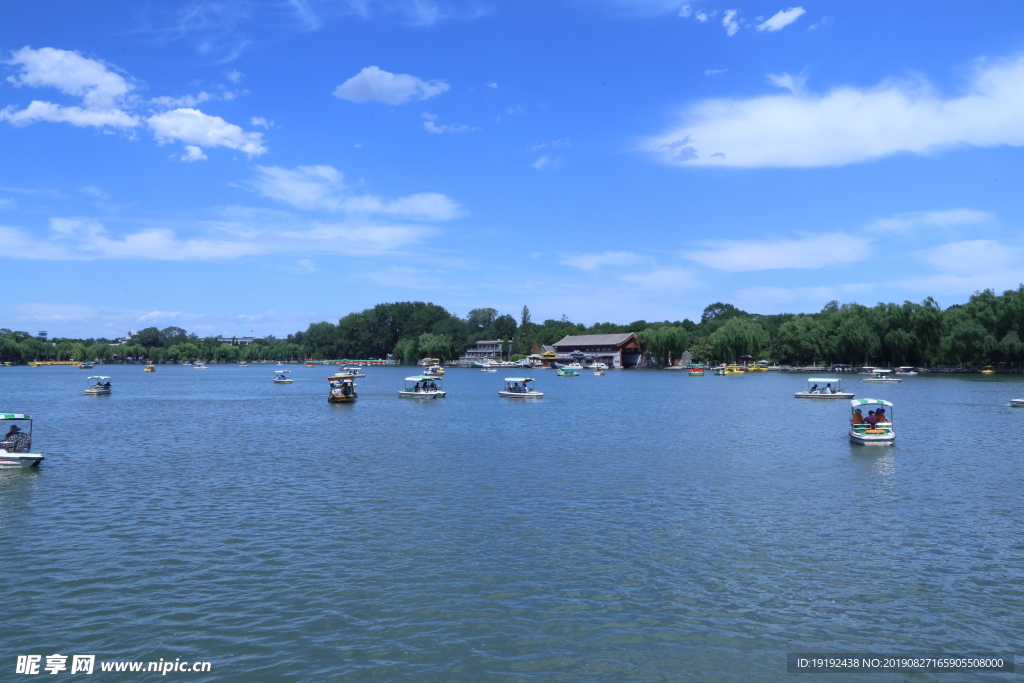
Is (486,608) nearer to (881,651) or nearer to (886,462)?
(881,651)

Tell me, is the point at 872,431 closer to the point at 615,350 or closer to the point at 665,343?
the point at 665,343

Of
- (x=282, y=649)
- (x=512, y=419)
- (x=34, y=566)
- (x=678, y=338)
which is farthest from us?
(x=678, y=338)

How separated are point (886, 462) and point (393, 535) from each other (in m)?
21.1

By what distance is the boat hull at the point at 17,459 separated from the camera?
82.0 ft

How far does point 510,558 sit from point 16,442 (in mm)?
21544

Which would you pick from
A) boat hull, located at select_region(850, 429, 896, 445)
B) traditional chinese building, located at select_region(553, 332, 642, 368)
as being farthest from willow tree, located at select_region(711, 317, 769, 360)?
boat hull, located at select_region(850, 429, 896, 445)

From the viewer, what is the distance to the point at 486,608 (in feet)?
39.0

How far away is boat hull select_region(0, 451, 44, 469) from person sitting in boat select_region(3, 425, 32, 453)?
440mm

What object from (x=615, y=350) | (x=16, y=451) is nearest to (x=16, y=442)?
(x=16, y=451)

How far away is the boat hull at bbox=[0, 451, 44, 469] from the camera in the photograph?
2500 centimetres

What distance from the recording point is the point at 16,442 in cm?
2575

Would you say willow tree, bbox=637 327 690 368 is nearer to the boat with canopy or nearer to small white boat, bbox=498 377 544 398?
small white boat, bbox=498 377 544 398

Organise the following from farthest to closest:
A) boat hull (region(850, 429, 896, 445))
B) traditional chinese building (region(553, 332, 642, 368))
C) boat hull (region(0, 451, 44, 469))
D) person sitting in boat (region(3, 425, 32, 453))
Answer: traditional chinese building (region(553, 332, 642, 368)), boat hull (region(850, 429, 896, 445)), person sitting in boat (region(3, 425, 32, 453)), boat hull (region(0, 451, 44, 469))

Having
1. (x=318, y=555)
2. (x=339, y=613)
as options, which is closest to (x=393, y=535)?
(x=318, y=555)
